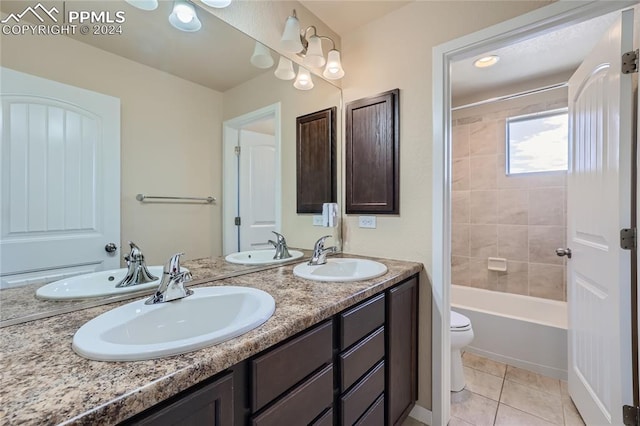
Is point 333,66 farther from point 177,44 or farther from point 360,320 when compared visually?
point 360,320

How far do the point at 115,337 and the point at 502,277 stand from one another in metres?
3.03

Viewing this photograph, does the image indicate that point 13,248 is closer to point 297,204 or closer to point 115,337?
point 115,337

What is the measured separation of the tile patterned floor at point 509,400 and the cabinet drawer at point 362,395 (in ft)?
1.97

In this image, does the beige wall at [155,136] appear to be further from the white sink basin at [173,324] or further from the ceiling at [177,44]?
the white sink basin at [173,324]

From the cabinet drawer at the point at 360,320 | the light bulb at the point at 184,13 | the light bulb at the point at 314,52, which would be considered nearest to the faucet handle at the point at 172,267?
the cabinet drawer at the point at 360,320

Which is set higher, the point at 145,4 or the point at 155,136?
the point at 145,4

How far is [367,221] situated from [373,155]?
1.39ft

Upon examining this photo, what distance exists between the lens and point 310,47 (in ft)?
5.46

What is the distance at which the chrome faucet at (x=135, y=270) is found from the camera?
998 millimetres

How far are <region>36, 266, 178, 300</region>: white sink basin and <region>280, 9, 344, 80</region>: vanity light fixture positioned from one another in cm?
137

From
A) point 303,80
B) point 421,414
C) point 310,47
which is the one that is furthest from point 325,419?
point 310,47

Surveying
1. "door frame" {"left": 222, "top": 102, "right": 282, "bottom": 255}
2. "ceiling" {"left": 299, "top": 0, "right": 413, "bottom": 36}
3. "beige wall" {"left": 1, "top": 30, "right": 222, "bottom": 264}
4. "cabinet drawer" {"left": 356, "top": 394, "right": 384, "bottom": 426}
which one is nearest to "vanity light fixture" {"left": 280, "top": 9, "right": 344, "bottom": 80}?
"ceiling" {"left": 299, "top": 0, "right": 413, "bottom": 36}

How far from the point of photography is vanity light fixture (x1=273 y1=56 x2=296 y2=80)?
1.58 metres

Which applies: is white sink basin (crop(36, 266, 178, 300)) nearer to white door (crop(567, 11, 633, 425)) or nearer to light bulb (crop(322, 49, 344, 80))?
light bulb (crop(322, 49, 344, 80))
